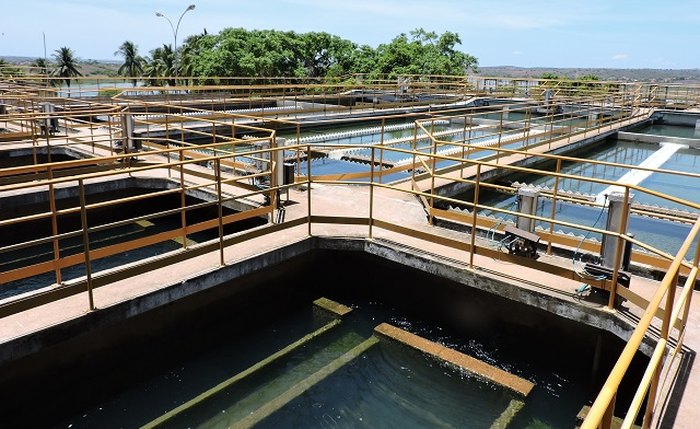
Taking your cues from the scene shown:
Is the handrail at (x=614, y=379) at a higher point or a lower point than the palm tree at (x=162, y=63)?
lower

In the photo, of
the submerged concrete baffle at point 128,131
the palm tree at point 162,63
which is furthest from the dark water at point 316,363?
the palm tree at point 162,63

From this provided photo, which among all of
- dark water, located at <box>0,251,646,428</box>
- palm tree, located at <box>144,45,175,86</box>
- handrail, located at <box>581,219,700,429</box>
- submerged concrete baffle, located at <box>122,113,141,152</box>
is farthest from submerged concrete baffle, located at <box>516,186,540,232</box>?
palm tree, located at <box>144,45,175,86</box>

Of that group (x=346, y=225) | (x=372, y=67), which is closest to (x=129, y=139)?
(x=346, y=225)

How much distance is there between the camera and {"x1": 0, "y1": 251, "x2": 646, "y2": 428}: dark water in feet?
17.9

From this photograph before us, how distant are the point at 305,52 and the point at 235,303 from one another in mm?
41922

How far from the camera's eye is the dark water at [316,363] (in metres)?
5.45

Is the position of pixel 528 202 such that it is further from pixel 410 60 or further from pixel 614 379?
pixel 410 60

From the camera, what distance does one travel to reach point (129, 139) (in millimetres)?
11914

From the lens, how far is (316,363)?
21.2 ft

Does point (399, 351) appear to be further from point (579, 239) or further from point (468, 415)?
point (579, 239)

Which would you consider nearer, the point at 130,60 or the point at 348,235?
the point at 348,235

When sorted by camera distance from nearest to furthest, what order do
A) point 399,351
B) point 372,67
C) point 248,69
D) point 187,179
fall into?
1. point 399,351
2. point 187,179
3. point 248,69
4. point 372,67

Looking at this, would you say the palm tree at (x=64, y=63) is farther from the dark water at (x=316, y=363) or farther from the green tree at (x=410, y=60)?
the dark water at (x=316, y=363)

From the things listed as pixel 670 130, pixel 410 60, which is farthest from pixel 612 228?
pixel 410 60
